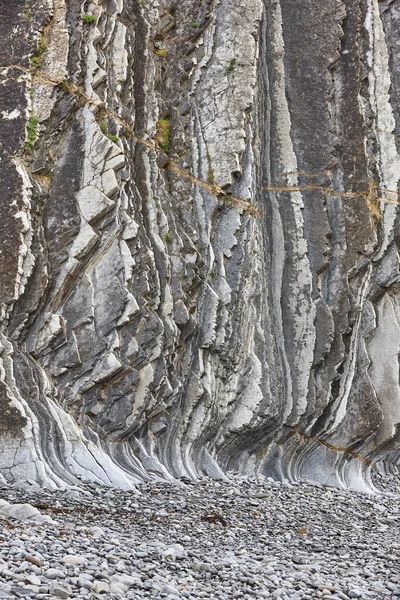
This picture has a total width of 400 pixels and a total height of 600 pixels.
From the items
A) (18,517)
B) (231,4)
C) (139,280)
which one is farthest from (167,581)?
(231,4)

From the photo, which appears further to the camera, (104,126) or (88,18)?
(88,18)

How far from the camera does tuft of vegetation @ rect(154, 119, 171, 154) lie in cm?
1731

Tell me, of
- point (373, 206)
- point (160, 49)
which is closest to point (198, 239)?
point (160, 49)

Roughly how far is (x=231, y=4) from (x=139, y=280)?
7.88 meters

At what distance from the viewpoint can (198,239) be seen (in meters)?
16.9

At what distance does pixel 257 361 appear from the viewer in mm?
17109

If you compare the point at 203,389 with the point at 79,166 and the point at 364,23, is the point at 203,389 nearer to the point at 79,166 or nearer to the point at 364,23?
the point at 79,166

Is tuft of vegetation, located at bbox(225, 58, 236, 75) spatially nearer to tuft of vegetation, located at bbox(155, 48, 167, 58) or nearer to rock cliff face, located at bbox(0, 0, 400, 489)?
rock cliff face, located at bbox(0, 0, 400, 489)

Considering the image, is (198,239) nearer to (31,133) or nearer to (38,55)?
(31,133)

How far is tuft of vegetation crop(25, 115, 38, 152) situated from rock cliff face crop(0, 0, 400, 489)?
0.08 feet

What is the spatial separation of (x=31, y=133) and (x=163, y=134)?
3824mm

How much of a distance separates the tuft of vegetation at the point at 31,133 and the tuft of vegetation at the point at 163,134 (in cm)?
340

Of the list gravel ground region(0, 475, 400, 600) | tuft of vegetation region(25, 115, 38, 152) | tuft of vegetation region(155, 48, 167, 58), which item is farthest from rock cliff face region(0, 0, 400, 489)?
gravel ground region(0, 475, 400, 600)

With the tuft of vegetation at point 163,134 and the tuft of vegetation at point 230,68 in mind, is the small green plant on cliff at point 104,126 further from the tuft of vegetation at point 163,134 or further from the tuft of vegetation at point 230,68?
the tuft of vegetation at point 230,68
